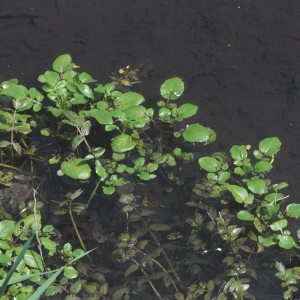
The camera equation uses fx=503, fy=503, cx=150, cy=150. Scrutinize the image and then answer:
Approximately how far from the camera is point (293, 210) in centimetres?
264

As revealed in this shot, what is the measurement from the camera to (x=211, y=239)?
9.10 ft

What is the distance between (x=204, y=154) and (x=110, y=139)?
0.60m

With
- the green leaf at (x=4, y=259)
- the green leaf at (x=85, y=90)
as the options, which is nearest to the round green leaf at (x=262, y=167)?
the green leaf at (x=85, y=90)

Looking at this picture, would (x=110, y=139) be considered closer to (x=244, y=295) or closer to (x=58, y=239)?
(x=58, y=239)

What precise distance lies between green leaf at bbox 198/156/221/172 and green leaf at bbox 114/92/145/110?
533mm

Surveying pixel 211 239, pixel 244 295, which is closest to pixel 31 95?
pixel 211 239

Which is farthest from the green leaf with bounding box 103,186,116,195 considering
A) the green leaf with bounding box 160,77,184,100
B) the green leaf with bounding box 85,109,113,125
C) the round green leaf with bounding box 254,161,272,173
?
the round green leaf with bounding box 254,161,272,173

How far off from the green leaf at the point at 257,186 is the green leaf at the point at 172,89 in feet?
2.44

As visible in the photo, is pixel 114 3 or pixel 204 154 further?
pixel 114 3

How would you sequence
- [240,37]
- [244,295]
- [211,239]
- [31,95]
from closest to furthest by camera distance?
[244,295] → [211,239] → [31,95] → [240,37]

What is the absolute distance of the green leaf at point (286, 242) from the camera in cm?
254

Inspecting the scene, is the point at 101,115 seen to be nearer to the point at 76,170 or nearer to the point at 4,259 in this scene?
the point at 76,170

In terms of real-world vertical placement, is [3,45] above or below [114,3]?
below

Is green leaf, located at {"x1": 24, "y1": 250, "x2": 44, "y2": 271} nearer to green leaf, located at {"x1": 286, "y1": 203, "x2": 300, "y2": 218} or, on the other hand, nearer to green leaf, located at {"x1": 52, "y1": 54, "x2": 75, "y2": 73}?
green leaf, located at {"x1": 52, "y1": 54, "x2": 75, "y2": 73}
